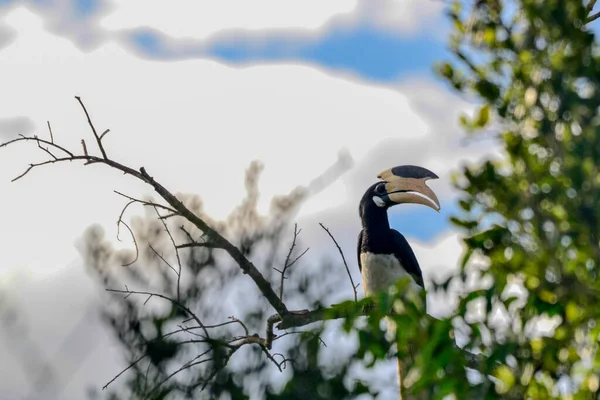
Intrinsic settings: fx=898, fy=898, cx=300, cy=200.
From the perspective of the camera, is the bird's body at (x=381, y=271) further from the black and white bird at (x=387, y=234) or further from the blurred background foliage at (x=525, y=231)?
the blurred background foliage at (x=525, y=231)

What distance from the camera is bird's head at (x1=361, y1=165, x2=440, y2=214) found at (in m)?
5.36

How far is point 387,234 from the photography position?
5.63 metres

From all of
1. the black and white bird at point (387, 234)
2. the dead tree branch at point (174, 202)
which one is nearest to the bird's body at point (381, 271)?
the black and white bird at point (387, 234)

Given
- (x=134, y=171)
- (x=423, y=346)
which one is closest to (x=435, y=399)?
(x=423, y=346)

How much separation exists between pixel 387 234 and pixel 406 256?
182 millimetres

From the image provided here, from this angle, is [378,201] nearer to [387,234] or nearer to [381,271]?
[387,234]

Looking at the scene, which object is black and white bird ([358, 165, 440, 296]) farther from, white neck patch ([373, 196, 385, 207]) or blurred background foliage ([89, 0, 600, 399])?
blurred background foliage ([89, 0, 600, 399])

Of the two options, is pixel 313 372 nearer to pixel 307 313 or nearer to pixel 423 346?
pixel 423 346

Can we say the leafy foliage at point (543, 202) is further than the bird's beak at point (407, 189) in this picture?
No

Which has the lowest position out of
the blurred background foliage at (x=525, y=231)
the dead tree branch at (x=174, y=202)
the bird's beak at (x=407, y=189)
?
the blurred background foliage at (x=525, y=231)

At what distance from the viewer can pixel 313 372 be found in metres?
2.86

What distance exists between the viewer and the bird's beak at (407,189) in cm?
531

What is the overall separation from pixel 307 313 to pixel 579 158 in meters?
1.85

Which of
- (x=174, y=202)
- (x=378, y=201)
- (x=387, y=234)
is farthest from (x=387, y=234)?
(x=174, y=202)
